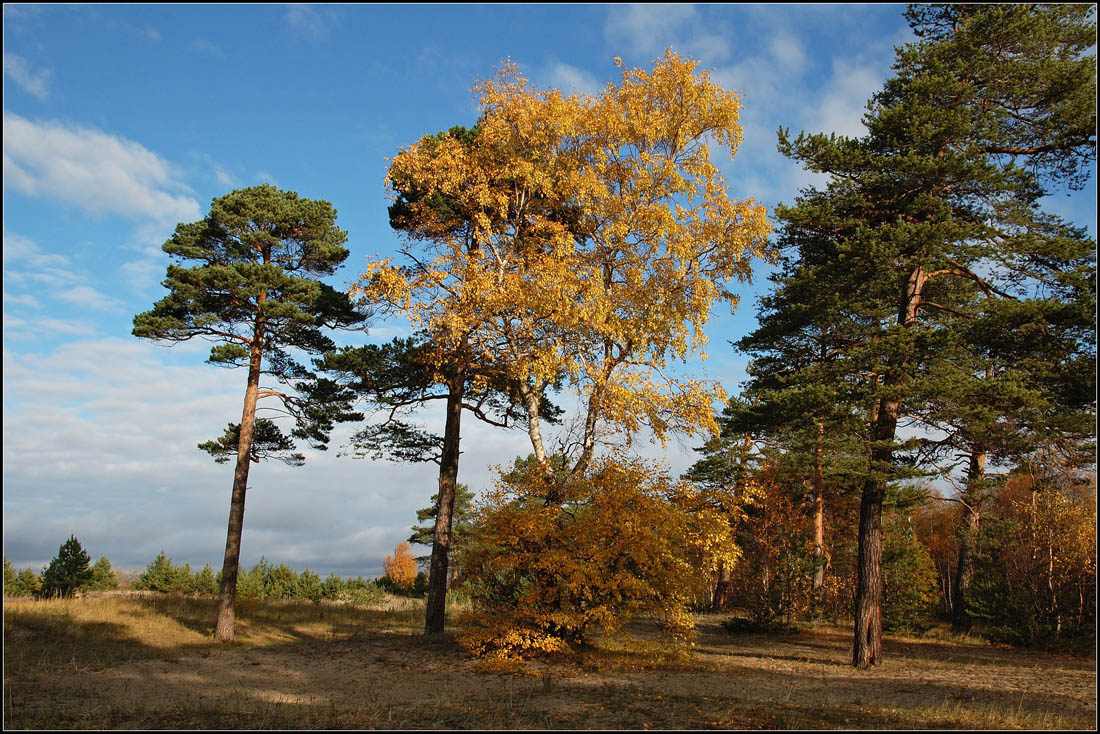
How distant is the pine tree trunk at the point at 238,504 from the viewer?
683 inches

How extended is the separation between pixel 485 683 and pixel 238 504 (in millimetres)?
10135

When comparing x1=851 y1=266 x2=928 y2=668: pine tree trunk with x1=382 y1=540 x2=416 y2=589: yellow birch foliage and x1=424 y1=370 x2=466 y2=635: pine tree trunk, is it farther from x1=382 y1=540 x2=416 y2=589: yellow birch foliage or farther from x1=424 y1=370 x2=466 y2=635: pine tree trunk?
x1=382 y1=540 x2=416 y2=589: yellow birch foliage

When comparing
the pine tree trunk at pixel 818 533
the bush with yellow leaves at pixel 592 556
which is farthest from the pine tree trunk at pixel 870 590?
the pine tree trunk at pixel 818 533

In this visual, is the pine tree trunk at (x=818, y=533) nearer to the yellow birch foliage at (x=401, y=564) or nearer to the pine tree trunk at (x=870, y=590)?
the pine tree trunk at (x=870, y=590)

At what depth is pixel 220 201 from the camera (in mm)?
18297

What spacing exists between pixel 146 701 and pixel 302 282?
37.4 feet

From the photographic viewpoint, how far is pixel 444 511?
56.5ft

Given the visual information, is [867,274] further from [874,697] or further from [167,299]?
[167,299]

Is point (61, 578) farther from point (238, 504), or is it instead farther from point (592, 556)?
point (592, 556)

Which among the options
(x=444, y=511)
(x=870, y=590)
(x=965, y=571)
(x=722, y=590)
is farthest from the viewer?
(x=722, y=590)

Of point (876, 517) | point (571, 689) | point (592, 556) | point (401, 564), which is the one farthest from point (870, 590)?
point (401, 564)

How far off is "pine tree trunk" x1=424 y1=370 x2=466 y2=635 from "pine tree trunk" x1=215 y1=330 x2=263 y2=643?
5223 millimetres

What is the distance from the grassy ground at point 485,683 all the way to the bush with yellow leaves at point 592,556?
2.54 ft

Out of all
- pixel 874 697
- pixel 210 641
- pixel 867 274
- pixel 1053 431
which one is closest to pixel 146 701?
pixel 210 641
